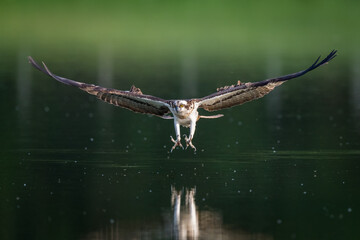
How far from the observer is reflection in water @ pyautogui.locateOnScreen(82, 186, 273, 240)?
560 inches

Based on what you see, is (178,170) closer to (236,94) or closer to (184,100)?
(184,100)

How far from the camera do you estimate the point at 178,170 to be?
18609mm

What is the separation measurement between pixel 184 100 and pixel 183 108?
288 millimetres

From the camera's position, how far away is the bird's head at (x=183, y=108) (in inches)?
712

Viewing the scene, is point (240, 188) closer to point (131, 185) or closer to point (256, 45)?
point (131, 185)

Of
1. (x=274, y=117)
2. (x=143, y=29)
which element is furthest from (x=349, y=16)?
(x=274, y=117)

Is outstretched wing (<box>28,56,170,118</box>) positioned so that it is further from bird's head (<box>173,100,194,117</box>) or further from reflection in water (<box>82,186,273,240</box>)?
reflection in water (<box>82,186,273,240</box>)

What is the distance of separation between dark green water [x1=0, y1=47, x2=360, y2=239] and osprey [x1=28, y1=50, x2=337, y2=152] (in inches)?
36.8

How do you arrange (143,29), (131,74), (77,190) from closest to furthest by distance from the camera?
(77,190) → (131,74) → (143,29)

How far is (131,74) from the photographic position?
3756 cm

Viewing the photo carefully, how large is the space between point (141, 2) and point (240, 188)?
4139cm

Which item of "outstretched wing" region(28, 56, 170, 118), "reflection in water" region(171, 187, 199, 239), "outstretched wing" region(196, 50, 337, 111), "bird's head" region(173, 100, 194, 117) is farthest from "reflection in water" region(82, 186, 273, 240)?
"outstretched wing" region(28, 56, 170, 118)

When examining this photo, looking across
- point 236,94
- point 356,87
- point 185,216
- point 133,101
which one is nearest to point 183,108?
point 236,94

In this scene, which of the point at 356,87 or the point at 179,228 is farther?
the point at 356,87
